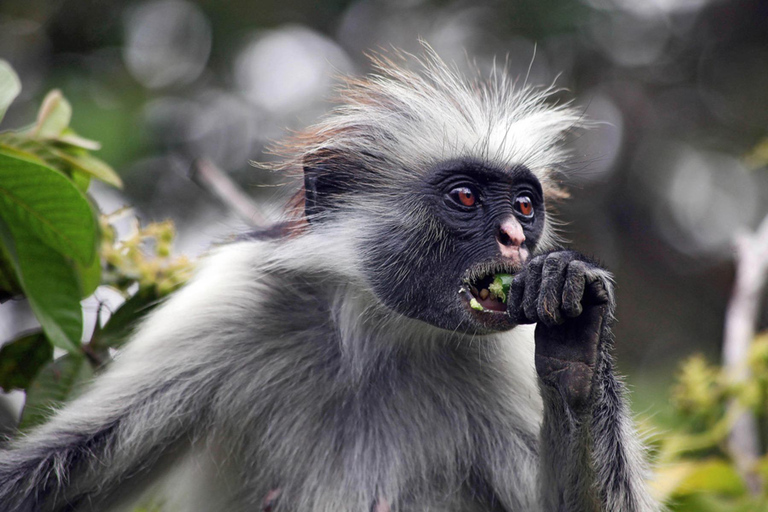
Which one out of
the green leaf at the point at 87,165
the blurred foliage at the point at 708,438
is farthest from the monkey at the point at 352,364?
the green leaf at the point at 87,165

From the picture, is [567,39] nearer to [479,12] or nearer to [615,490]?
[479,12]

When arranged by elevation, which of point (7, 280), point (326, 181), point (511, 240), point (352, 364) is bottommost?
point (7, 280)

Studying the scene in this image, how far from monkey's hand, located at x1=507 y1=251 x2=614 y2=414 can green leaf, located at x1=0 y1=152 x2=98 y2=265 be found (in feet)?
5.40

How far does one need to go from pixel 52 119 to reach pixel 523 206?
2067 millimetres

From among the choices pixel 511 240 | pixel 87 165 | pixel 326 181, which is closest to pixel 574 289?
pixel 511 240

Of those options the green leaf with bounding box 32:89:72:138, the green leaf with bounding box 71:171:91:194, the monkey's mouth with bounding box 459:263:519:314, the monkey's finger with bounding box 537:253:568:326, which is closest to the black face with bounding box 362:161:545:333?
the monkey's mouth with bounding box 459:263:519:314

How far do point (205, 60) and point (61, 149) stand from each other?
781 centimetres

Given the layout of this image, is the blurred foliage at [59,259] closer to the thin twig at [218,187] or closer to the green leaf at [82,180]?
the green leaf at [82,180]

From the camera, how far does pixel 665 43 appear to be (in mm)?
12508

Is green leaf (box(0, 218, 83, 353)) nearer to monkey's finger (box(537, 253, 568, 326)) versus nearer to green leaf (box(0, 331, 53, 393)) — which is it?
green leaf (box(0, 331, 53, 393))

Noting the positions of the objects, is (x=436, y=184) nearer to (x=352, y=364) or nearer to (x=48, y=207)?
(x=352, y=364)

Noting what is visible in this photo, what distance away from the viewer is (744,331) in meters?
4.00

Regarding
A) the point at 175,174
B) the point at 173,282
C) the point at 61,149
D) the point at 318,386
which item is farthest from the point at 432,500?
the point at 175,174

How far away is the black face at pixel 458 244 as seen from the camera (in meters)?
3.34
